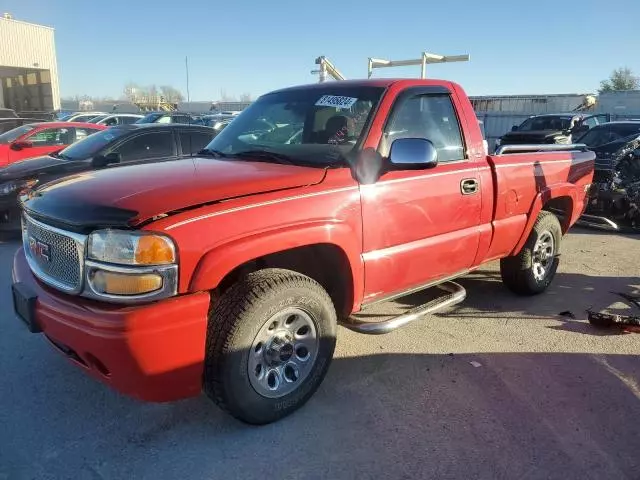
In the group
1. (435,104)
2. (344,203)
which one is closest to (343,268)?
(344,203)

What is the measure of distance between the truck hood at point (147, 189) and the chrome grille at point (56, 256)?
0.07m

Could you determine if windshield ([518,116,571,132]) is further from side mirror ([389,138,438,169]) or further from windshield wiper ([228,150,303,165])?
windshield wiper ([228,150,303,165])

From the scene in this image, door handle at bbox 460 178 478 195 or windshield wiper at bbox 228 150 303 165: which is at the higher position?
windshield wiper at bbox 228 150 303 165

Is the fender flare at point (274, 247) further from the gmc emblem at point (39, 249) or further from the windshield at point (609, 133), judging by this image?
the windshield at point (609, 133)

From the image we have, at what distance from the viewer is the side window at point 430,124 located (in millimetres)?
3475

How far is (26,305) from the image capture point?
274 cm

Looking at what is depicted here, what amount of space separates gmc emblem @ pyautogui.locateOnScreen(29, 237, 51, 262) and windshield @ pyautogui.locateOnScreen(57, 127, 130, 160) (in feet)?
15.7

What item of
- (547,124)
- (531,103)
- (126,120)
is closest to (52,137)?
(126,120)

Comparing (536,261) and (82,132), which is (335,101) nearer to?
(536,261)

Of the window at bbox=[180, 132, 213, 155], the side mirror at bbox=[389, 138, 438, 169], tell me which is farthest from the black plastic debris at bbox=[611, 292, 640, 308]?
the window at bbox=[180, 132, 213, 155]

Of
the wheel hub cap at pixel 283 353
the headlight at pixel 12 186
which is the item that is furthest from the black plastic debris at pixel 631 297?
the headlight at pixel 12 186

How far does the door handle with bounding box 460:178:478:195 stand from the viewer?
3.72 m

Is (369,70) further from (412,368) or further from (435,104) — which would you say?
(412,368)

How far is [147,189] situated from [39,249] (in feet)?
2.53
